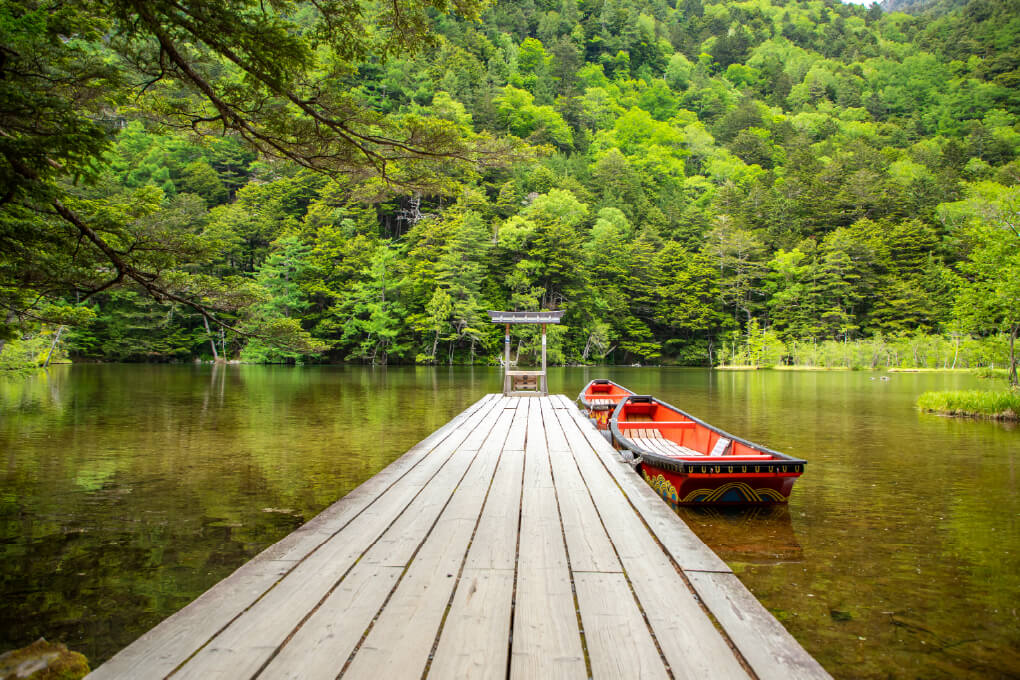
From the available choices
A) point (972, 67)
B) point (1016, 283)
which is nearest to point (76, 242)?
point (1016, 283)

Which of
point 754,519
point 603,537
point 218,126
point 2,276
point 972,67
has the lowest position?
point 754,519

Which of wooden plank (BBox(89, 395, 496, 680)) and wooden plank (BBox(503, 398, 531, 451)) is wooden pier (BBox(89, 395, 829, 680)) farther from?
wooden plank (BBox(503, 398, 531, 451))

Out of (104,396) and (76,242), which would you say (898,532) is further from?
(104,396)

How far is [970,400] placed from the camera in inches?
534

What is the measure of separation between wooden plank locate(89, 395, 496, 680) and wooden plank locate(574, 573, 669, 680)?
134cm

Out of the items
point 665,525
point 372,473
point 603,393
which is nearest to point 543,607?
point 665,525

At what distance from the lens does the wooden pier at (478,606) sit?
173 cm

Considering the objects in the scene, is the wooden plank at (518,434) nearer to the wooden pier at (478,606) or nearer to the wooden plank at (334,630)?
the wooden pier at (478,606)

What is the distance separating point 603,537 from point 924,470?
7171mm

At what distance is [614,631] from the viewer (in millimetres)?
1969

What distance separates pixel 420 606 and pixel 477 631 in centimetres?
31

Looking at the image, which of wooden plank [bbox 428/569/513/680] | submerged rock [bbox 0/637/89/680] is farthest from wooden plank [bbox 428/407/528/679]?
submerged rock [bbox 0/637/89/680]

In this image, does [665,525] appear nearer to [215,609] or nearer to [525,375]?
[215,609]

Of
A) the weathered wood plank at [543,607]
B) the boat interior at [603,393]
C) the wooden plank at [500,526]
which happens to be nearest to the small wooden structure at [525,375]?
the boat interior at [603,393]
